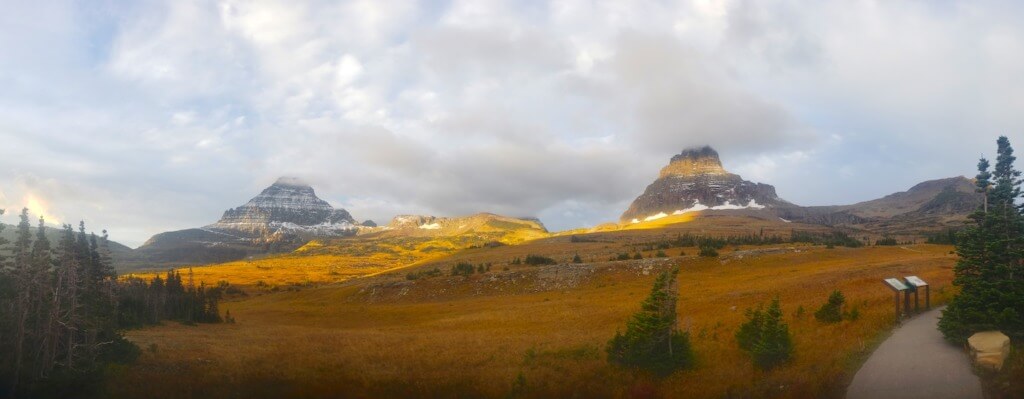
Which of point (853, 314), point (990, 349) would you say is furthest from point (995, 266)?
point (853, 314)

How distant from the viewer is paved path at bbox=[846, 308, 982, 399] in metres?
15.8

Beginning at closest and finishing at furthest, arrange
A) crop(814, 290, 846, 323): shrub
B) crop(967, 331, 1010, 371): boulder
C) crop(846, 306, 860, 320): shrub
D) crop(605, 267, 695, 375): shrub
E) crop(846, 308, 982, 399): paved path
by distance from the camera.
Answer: crop(846, 308, 982, 399): paved path → crop(967, 331, 1010, 371): boulder → crop(605, 267, 695, 375): shrub → crop(846, 306, 860, 320): shrub → crop(814, 290, 846, 323): shrub

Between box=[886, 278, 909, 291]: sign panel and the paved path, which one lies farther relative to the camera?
box=[886, 278, 909, 291]: sign panel

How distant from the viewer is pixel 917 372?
17.3 m

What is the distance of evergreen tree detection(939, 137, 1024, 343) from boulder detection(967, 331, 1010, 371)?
4.37 feet

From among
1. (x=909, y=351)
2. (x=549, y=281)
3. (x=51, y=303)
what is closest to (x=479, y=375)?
(x=909, y=351)

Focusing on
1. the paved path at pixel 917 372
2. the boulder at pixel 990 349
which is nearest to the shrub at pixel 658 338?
the paved path at pixel 917 372

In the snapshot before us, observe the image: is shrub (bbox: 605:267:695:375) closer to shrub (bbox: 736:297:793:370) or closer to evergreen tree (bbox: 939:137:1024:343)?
shrub (bbox: 736:297:793:370)

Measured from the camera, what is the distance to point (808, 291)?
Result: 38.0 meters

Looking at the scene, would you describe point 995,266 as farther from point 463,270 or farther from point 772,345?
point 463,270

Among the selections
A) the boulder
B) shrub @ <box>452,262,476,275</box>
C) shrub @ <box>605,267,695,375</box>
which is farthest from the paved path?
shrub @ <box>452,262,476,275</box>

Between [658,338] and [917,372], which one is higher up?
[658,338]

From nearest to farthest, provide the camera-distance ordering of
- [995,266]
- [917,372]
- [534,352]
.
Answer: [917,372]
[995,266]
[534,352]

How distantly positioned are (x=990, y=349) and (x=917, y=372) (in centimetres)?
222
